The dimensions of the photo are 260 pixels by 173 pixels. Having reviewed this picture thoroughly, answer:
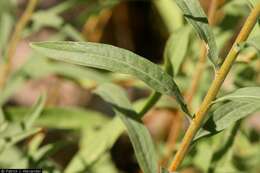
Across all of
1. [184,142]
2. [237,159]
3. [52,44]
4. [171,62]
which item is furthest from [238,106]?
[237,159]

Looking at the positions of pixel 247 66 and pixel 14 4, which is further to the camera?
pixel 14 4

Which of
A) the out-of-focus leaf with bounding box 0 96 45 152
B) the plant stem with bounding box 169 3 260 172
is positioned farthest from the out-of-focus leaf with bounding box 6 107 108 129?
the plant stem with bounding box 169 3 260 172

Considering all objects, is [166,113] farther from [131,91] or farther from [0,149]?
[0,149]

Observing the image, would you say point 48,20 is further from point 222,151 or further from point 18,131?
point 222,151

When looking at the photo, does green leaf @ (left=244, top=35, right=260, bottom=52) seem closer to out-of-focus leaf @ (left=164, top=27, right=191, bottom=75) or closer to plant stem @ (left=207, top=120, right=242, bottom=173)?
out-of-focus leaf @ (left=164, top=27, right=191, bottom=75)

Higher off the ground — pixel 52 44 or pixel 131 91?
pixel 52 44

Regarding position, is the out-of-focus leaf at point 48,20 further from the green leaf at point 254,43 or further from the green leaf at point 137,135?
the green leaf at point 254,43

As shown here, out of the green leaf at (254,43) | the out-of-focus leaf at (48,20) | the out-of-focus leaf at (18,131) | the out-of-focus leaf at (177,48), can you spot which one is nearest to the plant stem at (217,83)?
the green leaf at (254,43)
